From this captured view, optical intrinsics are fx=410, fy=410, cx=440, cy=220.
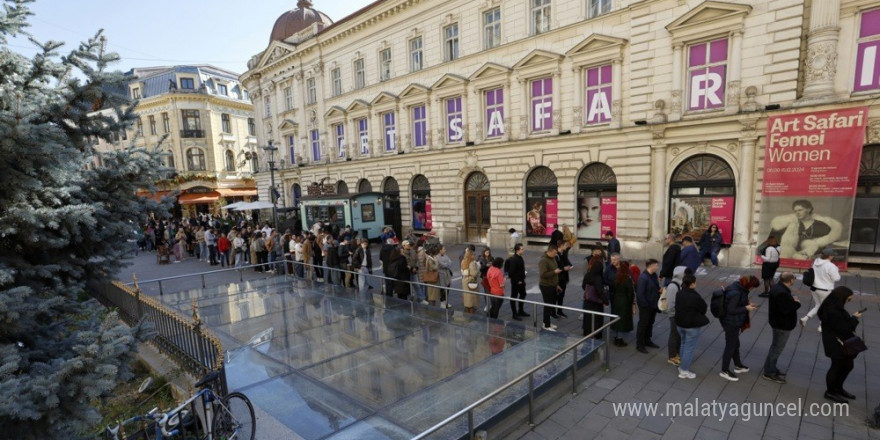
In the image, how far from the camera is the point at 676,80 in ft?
49.4

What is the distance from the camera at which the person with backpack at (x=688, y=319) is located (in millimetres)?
6516

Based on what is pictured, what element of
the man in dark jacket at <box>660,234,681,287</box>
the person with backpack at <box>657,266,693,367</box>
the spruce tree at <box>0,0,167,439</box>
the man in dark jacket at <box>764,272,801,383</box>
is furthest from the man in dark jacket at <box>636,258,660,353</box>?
the spruce tree at <box>0,0,167,439</box>

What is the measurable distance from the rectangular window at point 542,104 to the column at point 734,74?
261 inches

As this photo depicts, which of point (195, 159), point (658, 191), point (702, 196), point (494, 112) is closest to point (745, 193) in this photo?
point (702, 196)

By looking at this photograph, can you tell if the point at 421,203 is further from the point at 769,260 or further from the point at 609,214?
the point at 769,260

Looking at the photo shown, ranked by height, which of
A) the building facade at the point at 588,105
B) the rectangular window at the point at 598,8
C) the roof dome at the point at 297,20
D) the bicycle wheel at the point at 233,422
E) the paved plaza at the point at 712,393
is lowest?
the paved plaza at the point at 712,393

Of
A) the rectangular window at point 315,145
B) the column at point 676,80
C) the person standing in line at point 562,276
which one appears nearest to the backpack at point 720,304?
the person standing in line at point 562,276

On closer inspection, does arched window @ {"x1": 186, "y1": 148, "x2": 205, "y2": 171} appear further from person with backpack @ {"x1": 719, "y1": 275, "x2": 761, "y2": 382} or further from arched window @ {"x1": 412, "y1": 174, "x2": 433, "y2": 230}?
person with backpack @ {"x1": 719, "y1": 275, "x2": 761, "y2": 382}

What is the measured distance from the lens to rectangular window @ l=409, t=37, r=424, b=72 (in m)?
23.7

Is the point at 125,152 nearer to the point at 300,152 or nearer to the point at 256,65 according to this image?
the point at 300,152

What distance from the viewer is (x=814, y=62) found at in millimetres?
12656

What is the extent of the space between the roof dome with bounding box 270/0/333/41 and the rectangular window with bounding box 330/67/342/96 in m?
7.85

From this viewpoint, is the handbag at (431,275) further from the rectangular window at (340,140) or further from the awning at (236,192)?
the awning at (236,192)

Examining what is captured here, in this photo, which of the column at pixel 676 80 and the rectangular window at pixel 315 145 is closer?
the column at pixel 676 80
